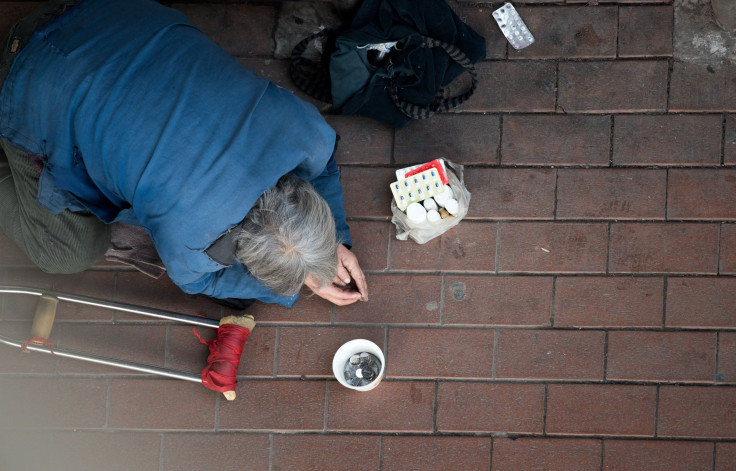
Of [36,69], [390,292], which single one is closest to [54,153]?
[36,69]

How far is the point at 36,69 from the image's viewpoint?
184 centimetres

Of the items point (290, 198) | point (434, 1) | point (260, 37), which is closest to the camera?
point (290, 198)

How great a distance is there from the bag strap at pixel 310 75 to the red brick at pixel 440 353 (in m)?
1.15

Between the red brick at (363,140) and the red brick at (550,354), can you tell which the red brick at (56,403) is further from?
the red brick at (550,354)

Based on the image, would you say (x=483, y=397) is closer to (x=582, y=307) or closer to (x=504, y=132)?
(x=582, y=307)

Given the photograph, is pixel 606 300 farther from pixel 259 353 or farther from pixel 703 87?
pixel 259 353

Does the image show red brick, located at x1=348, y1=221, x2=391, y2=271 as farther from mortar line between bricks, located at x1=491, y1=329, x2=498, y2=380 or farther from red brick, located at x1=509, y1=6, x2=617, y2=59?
red brick, located at x1=509, y1=6, x2=617, y2=59

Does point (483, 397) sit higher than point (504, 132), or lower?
lower

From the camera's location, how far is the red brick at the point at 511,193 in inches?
103

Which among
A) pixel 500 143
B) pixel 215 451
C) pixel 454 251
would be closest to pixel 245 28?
pixel 500 143

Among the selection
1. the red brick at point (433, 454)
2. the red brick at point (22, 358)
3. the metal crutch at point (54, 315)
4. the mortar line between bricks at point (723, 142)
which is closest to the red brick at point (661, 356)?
the red brick at point (433, 454)

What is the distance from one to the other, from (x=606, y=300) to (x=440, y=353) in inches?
31.8

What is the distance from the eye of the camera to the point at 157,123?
171 centimetres

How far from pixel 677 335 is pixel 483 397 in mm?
939
